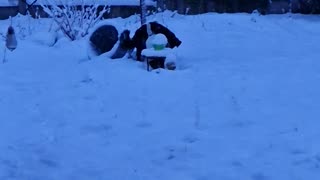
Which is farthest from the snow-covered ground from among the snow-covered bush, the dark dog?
the snow-covered bush

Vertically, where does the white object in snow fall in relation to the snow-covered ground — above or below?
above

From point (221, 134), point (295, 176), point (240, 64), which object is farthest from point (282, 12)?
point (295, 176)

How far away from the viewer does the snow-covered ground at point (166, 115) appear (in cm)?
485

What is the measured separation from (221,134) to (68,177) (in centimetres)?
151

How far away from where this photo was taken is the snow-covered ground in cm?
485

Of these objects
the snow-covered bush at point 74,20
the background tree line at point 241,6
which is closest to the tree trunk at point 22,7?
the snow-covered bush at point 74,20

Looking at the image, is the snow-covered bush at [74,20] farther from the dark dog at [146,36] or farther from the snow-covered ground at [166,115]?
the dark dog at [146,36]

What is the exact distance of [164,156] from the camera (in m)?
5.08

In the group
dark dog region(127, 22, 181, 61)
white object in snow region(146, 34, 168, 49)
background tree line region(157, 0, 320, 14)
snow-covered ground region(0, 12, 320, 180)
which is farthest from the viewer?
background tree line region(157, 0, 320, 14)

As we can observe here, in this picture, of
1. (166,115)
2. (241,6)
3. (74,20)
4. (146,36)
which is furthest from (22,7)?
(166,115)

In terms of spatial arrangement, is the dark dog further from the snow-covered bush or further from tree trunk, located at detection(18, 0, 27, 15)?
tree trunk, located at detection(18, 0, 27, 15)

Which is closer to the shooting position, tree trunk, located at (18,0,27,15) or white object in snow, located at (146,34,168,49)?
white object in snow, located at (146,34,168,49)

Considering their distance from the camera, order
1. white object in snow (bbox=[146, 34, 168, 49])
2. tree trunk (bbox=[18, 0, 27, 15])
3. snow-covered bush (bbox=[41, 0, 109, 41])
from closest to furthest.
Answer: white object in snow (bbox=[146, 34, 168, 49]) → snow-covered bush (bbox=[41, 0, 109, 41]) → tree trunk (bbox=[18, 0, 27, 15])

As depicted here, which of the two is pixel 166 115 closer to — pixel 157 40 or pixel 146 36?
pixel 157 40
